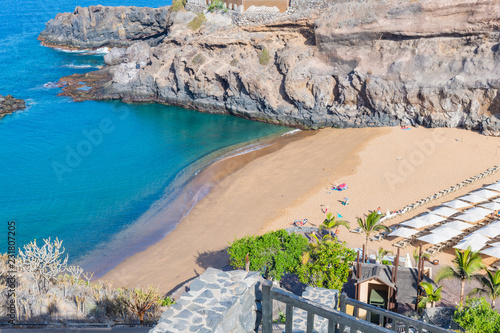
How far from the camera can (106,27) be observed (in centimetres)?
7288

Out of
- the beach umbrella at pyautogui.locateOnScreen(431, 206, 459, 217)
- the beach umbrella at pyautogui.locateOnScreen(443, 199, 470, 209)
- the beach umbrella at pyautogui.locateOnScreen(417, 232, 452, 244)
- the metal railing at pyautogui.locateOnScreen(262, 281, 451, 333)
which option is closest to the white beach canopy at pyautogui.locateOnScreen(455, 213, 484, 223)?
the beach umbrella at pyautogui.locateOnScreen(431, 206, 459, 217)

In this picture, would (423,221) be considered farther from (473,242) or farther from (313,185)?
(313,185)

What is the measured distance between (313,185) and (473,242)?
461 inches

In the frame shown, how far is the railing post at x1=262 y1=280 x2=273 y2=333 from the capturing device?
853 centimetres

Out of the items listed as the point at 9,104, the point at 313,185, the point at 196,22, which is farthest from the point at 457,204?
the point at 9,104

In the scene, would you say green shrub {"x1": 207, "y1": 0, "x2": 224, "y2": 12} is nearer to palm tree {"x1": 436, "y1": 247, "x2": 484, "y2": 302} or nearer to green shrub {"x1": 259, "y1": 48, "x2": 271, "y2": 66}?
green shrub {"x1": 259, "y1": 48, "x2": 271, "y2": 66}

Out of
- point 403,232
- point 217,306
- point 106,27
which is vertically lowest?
point 403,232

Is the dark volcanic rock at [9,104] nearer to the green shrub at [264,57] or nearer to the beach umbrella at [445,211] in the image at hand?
the green shrub at [264,57]

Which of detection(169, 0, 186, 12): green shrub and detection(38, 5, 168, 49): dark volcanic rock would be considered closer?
detection(169, 0, 186, 12): green shrub

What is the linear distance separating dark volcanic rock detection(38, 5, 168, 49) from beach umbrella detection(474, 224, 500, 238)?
179ft

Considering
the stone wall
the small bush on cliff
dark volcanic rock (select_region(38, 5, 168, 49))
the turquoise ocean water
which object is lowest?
the turquoise ocean water

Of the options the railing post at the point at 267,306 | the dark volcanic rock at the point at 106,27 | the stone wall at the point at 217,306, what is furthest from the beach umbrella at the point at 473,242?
the dark volcanic rock at the point at 106,27

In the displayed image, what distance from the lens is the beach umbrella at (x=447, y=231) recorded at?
22875 millimetres

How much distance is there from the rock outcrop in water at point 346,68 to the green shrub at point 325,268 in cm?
2375
